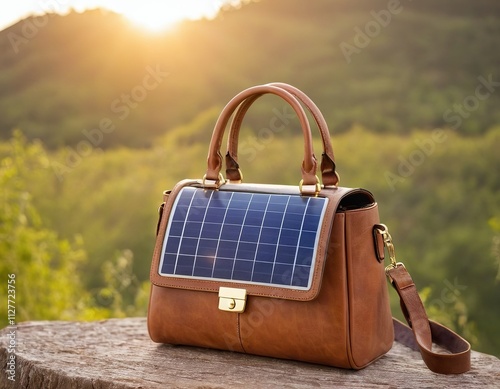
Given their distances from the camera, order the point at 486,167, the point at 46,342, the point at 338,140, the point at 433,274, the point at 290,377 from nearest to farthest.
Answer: the point at 290,377, the point at 46,342, the point at 433,274, the point at 486,167, the point at 338,140

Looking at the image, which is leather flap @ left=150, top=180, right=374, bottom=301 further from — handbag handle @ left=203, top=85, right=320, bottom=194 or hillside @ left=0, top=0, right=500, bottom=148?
hillside @ left=0, top=0, right=500, bottom=148

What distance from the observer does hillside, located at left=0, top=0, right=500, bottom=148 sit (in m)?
8.75

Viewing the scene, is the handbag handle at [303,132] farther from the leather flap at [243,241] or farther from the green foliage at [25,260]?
the green foliage at [25,260]

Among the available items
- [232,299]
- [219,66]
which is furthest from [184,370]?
[219,66]

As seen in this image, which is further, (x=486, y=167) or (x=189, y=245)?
(x=486, y=167)

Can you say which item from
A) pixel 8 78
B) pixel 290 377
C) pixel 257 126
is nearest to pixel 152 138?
pixel 257 126

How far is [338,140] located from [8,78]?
4399 mm

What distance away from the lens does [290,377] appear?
2332 millimetres

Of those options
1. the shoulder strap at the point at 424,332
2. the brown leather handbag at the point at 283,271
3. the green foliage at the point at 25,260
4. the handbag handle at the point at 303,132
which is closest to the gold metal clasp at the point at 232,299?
the brown leather handbag at the point at 283,271

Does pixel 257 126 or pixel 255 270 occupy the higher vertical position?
pixel 257 126

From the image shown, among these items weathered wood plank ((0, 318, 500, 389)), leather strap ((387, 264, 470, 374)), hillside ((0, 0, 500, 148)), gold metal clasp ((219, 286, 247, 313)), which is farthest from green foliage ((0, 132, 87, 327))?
hillside ((0, 0, 500, 148))

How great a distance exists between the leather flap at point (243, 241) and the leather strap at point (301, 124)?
73mm

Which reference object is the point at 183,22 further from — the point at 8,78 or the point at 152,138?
the point at 8,78

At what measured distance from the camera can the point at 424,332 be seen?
2.55m
